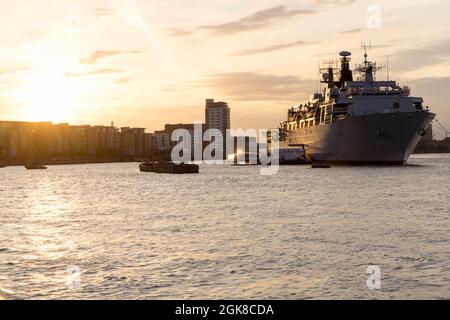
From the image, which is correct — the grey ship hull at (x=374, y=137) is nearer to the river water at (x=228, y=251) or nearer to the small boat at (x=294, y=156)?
the small boat at (x=294, y=156)

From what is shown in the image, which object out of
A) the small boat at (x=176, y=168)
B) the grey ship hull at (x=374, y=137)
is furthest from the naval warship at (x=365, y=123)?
the small boat at (x=176, y=168)

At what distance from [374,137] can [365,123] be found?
2.71 m

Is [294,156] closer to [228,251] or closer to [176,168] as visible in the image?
[176,168]

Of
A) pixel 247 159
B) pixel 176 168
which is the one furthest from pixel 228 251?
pixel 247 159

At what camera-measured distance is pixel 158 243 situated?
24.3 m

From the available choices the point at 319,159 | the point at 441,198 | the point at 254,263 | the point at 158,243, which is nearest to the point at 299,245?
the point at 254,263

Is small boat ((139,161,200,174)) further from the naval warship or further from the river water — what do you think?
the river water

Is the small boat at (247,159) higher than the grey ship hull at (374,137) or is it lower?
lower

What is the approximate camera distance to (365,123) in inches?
3516

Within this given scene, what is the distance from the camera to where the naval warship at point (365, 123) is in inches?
3465

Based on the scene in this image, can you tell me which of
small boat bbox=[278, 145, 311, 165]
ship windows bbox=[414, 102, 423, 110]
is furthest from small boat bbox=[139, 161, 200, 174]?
ship windows bbox=[414, 102, 423, 110]

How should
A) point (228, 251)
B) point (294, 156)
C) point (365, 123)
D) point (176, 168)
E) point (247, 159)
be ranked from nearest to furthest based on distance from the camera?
1. point (228, 251)
2. point (365, 123)
3. point (176, 168)
4. point (294, 156)
5. point (247, 159)

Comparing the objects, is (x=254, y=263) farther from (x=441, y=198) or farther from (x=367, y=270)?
(x=441, y=198)
